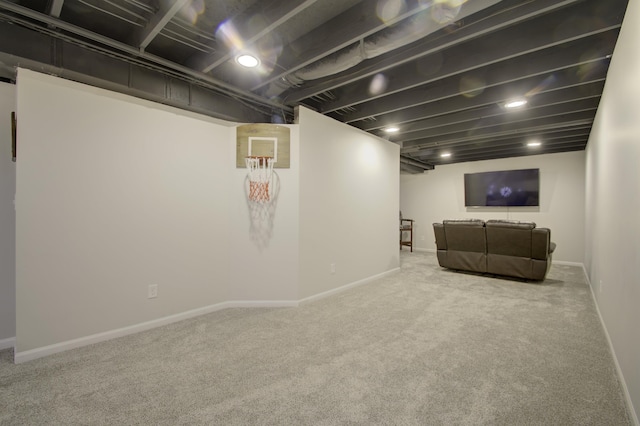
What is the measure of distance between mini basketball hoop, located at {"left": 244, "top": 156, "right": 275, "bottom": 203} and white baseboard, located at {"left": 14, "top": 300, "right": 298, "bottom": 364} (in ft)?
4.12

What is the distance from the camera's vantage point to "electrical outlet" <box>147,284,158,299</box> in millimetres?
2785

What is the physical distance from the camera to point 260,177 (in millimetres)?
3379

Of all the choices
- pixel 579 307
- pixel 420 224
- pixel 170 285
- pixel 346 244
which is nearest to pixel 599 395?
pixel 579 307

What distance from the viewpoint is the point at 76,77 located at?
7.97 feet

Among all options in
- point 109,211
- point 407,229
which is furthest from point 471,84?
point 407,229

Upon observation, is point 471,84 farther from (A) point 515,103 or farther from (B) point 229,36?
(B) point 229,36

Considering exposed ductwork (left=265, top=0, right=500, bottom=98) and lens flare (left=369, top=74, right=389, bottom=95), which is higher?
lens flare (left=369, top=74, right=389, bottom=95)

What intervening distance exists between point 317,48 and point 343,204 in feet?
7.09

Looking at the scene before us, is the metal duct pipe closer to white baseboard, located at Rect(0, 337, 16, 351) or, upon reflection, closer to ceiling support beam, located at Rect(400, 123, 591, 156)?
ceiling support beam, located at Rect(400, 123, 591, 156)

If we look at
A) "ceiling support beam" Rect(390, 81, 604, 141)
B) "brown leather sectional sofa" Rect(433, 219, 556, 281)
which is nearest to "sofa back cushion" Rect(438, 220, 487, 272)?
"brown leather sectional sofa" Rect(433, 219, 556, 281)

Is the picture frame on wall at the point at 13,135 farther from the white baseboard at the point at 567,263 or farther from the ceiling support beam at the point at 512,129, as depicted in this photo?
the white baseboard at the point at 567,263

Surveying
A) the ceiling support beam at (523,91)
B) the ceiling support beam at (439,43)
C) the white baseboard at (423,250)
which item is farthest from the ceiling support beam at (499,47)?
the white baseboard at (423,250)

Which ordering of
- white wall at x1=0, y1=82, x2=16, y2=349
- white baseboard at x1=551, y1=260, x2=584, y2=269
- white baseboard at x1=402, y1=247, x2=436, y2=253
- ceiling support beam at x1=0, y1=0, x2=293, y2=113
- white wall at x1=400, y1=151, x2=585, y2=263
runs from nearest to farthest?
ceiling support beam at x1=0, y1=0, x2=293, y2=113, white wall at x1=0, y1=82, x2=16, y2=349, white baseboard at x1=551, y1=260, x2=584, y2=269, white wall at x1=400, y1=151, x2=585, y2=263, white baseboard at x1=402, y1=247, x2=436, y2=253

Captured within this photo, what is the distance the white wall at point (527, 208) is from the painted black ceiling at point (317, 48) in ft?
9.74
